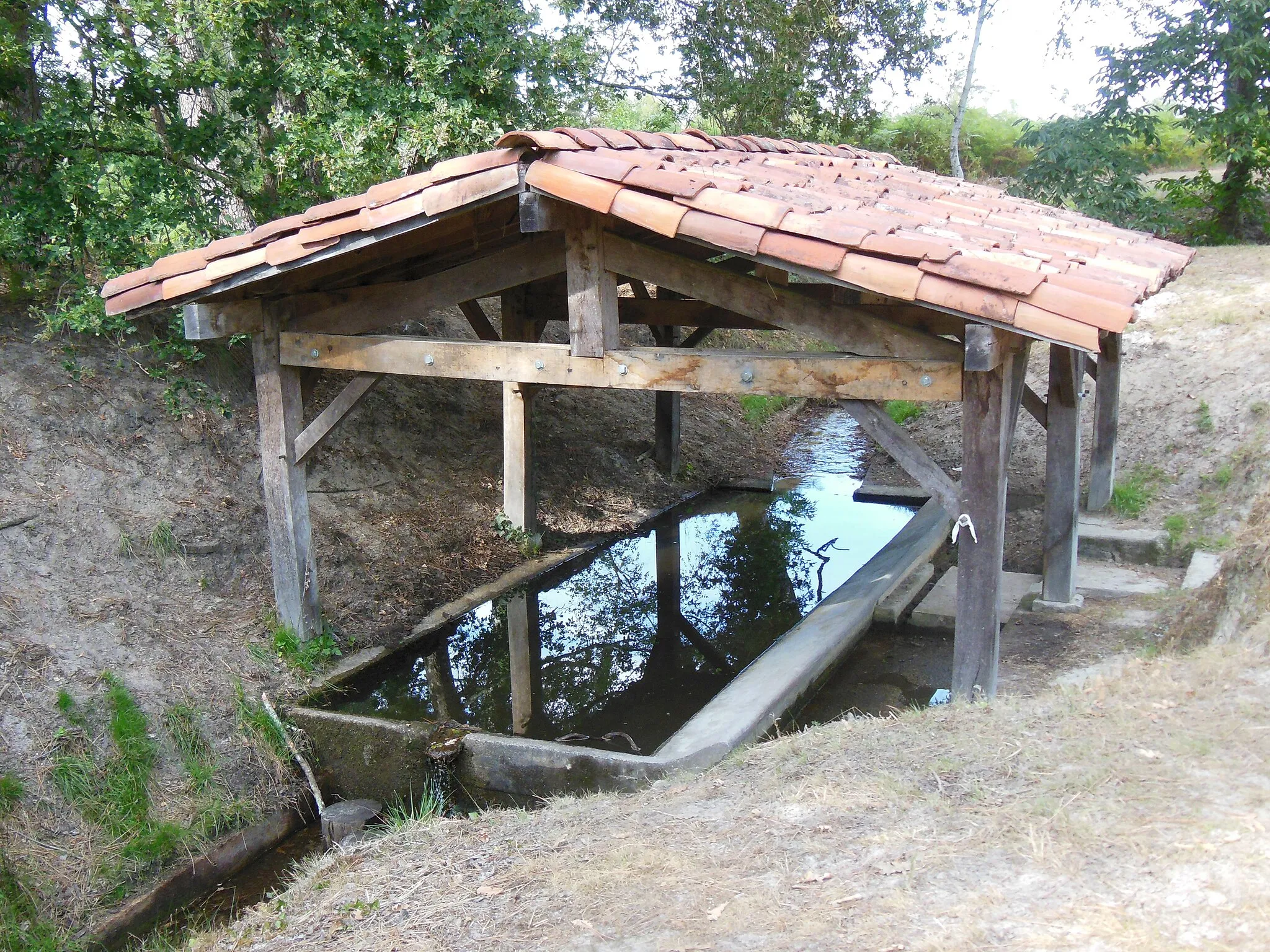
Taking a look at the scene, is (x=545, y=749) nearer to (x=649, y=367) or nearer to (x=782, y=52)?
(x=649, y=367)

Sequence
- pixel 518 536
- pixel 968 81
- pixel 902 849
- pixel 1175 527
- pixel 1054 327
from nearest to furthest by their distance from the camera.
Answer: pixel 902 849, pixel 1054 327, pixel 1175 527, pixel 518 536, pixel 968 81

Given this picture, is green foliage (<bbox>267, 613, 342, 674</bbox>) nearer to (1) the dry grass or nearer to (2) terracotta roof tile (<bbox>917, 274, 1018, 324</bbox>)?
(1) the dry grass

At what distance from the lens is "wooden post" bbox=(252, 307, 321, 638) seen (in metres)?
5.96

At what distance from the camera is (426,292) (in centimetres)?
570

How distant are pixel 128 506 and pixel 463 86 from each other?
181 inches

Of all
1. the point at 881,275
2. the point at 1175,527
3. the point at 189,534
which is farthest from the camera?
the point at 1175,527

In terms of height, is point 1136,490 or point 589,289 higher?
point 589,289

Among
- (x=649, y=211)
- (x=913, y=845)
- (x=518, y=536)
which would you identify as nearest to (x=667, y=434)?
(x=518, y=536)

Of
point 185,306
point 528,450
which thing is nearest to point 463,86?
point 528,450

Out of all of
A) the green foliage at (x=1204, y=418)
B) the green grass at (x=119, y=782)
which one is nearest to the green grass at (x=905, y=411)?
the green foliage at (x=1204, y=418)

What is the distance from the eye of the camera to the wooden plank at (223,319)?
18.4 feet

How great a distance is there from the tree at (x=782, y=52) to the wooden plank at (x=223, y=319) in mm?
9011

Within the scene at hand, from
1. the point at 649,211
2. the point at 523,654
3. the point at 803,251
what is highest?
the point at 649,211

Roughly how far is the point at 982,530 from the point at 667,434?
659 centimetres
